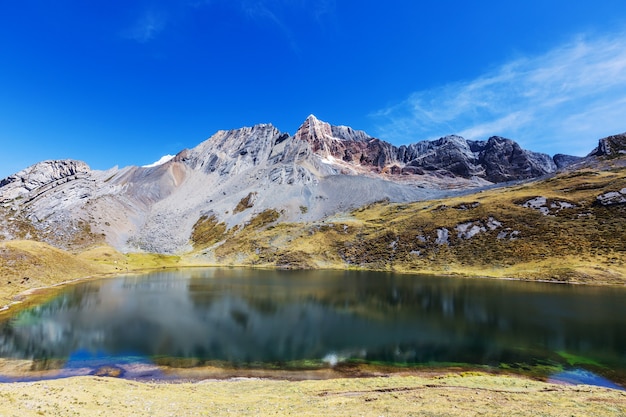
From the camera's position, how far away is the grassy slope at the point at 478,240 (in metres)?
89.8

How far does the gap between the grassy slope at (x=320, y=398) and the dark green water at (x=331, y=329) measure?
620 centimetres

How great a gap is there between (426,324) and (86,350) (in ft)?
135

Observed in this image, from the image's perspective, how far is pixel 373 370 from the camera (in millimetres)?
30438

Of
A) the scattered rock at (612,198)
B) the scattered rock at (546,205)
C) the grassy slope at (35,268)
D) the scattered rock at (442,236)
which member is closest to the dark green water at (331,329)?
the grassy slope at (35,268)

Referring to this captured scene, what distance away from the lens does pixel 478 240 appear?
11156 cm

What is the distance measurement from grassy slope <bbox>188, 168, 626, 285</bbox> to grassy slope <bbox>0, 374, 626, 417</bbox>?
7599cm

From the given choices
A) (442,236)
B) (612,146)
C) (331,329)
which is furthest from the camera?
(612,146)

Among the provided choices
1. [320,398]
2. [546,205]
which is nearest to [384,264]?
[546,205]

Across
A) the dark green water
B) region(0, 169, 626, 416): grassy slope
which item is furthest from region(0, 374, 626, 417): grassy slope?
the dark green water

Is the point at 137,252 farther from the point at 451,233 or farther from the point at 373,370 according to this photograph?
the point at 373,370

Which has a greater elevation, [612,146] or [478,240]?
[612,146]

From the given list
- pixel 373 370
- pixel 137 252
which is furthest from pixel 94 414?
pixel 137 252

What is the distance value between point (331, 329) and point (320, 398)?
20.6m

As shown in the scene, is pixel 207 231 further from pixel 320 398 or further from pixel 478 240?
pixel 320 398
